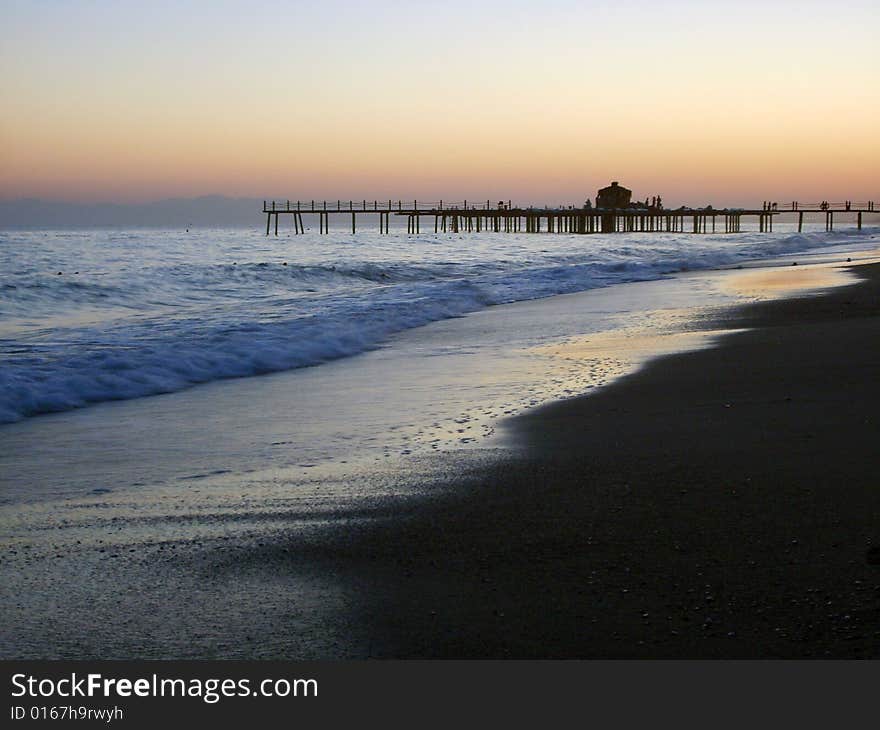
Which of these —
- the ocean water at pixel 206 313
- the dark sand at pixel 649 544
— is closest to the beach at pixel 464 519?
the dark sand at pixel 649 544

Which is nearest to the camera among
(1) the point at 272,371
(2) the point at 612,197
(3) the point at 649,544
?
(3) the point at 649,544

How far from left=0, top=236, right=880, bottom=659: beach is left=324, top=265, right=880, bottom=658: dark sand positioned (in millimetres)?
13

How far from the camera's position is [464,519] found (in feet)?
13.1

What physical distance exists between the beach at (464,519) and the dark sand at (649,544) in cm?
1

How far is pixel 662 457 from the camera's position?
4895mm

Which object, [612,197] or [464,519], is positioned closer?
[464,519]

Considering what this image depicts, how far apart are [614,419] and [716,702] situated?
3567mm

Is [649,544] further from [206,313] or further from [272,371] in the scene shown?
[206,313]

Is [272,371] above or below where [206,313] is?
below

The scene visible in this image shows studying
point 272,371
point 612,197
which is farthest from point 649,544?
point 612,197

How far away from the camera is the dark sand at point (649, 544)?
2795 mm

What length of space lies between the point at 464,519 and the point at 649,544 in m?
0.81

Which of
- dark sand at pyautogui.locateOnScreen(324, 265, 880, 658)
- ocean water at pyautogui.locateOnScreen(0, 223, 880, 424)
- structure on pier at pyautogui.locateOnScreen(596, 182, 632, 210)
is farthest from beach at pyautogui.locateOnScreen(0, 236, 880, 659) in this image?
structure on pier at pyautogui.locateOnScreen(596, 182, 632, 210)

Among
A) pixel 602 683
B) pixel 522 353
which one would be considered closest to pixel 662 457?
pixel 602 683
